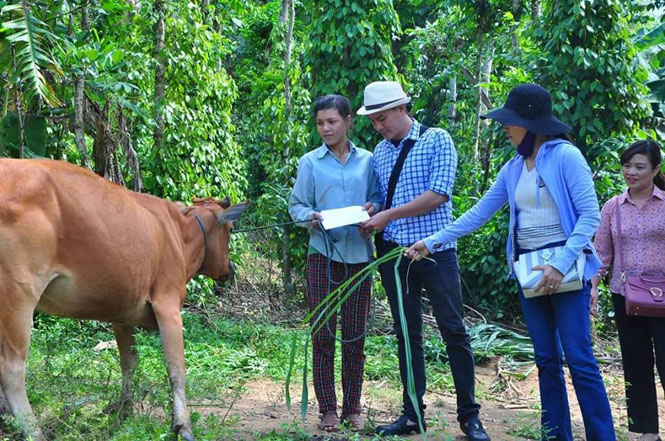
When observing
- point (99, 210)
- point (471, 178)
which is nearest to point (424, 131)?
point (99, 210)

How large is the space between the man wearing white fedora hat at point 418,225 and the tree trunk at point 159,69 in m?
4.78

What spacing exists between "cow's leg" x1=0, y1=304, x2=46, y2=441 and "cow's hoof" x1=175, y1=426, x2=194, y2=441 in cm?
72

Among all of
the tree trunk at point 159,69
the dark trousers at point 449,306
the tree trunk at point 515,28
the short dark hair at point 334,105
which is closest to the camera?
the dark trousers at point 449,306

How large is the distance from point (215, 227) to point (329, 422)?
148 centimetres

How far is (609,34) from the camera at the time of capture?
9.35m

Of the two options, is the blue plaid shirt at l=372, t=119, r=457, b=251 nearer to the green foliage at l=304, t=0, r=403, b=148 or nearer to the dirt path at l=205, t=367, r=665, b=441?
the dirt path at l=205, t=367, r=665, b=441

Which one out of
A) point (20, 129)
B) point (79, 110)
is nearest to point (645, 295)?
point (79, 110)

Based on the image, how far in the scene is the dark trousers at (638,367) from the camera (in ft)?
17.3

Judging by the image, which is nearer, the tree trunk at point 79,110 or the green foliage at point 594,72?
the tree trunk at point 79,110

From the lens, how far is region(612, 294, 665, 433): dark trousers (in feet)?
17.3

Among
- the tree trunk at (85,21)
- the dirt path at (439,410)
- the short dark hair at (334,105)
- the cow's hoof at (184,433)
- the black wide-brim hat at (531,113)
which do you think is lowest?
the dirt path at (439,410)

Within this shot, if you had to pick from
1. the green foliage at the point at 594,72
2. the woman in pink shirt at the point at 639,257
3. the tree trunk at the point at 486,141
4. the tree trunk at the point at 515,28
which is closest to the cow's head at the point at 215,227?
the woman in pink shirt at the point at 639,257

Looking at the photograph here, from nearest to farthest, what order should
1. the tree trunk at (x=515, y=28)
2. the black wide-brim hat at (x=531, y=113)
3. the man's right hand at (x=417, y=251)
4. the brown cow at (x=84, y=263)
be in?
the brown cow at (x=84, y=263), the black wide-brim hat at (x=531, y=113), the man's right hand at (x=417, y=251), the tree trunk at (x=515, y=28)

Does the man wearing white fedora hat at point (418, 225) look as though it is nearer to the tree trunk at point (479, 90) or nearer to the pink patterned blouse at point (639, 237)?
the pink patterned blouse at point (639, 237)
